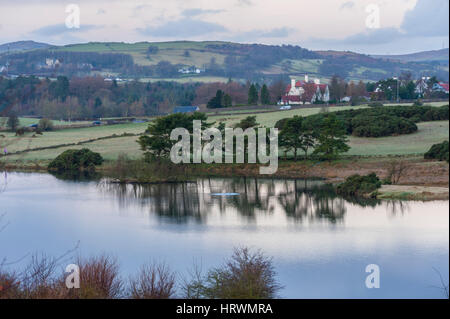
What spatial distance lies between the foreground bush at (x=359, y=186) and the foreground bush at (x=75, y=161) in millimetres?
13387

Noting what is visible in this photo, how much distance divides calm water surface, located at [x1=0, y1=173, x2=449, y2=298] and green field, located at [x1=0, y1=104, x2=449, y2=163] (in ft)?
13.7

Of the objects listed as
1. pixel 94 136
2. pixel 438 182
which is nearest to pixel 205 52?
pixel 94 136

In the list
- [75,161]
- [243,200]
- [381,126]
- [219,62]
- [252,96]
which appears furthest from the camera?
[219,62]

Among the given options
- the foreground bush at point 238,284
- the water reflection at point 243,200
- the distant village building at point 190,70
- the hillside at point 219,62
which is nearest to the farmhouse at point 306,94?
the hillside at point 219,62

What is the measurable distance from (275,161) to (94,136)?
43.9 ft

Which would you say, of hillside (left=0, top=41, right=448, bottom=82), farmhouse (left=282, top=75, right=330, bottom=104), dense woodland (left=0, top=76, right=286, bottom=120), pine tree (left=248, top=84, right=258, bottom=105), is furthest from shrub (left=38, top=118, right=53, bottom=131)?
hillside (left=0, top=41, right=448, bottom=82)

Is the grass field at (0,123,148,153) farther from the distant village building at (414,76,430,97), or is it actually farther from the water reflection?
the distant village building at (414,76,430,97)

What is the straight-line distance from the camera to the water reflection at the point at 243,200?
1836 cm

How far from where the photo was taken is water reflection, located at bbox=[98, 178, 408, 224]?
18359 millimetres

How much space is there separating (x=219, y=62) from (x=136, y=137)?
2041 inches

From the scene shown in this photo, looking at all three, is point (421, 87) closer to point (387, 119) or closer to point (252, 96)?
point (252, 96)

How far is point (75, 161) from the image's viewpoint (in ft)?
101

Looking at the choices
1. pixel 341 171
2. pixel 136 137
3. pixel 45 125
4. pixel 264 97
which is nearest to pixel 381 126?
pixel 341 171

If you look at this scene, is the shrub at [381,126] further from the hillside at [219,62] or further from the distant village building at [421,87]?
the hillside at [219,62]
